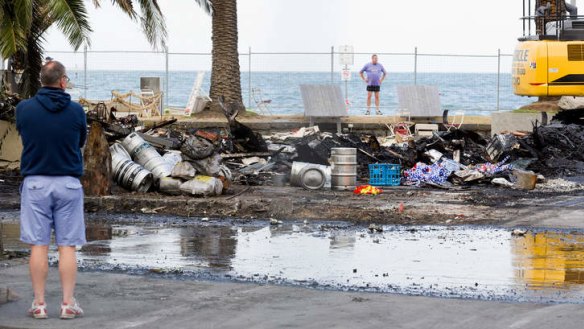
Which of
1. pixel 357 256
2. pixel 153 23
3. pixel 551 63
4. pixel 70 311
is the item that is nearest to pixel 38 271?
pixel 70 311

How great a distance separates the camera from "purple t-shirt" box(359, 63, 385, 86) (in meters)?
37.5

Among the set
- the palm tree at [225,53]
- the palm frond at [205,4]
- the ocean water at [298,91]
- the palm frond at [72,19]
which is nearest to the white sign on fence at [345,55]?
the palm tree at [225,53]

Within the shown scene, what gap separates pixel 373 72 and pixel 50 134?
30153 mm

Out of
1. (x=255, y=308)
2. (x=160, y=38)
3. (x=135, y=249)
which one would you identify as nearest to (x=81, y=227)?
(x=255, y=308)

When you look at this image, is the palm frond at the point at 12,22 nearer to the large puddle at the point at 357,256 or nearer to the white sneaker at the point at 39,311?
the large puddle at the point at 357,256

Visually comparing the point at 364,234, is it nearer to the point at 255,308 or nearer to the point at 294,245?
the point at 294,245

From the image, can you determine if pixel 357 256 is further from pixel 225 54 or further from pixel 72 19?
pixel 225 54

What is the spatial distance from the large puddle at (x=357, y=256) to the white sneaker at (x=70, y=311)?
6.78 ft

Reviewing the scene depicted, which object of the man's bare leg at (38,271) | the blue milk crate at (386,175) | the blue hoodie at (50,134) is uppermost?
the blue hoodie at (50,134)

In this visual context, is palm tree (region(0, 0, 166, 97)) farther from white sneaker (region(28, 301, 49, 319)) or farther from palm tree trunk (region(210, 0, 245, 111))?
white sneaker (region(28, 301, 49, 319))

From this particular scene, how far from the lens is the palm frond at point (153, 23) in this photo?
21719 mm

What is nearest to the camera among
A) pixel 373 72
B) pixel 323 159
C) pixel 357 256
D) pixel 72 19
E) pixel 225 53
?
pixel 357 256

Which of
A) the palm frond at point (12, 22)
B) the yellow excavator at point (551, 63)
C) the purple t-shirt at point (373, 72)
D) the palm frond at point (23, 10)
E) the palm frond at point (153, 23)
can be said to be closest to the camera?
the palm frond at point (23, 10)

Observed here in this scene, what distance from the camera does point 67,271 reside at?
7.87 meters
